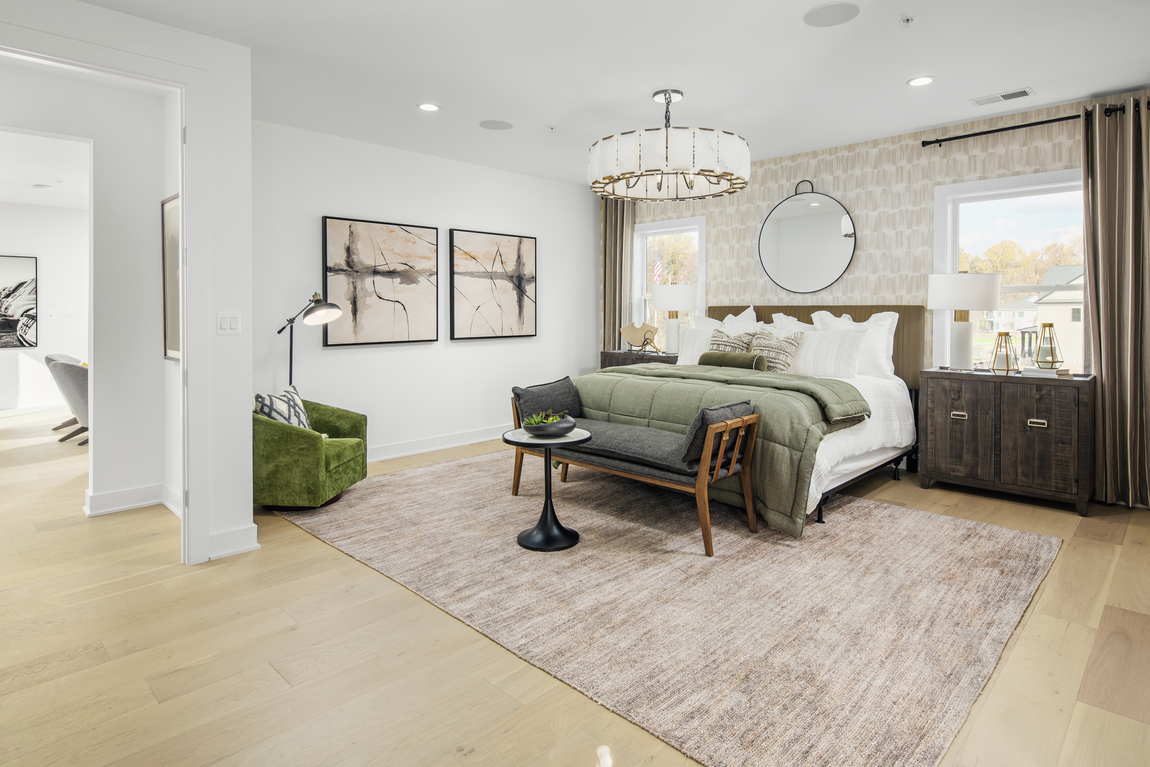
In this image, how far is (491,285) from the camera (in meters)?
5.87

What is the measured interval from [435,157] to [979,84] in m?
4.01

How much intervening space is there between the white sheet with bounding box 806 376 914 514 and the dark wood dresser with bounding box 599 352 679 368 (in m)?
1.85

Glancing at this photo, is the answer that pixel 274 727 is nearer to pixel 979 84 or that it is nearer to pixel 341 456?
pixel 341 456

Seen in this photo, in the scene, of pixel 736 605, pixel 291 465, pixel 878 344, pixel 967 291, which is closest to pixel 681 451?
pixel 736 605

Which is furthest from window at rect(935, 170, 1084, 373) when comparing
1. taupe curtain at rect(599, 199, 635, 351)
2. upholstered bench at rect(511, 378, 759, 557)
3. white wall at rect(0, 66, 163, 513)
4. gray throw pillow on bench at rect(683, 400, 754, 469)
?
white wall at rect(0, 66, 163, 513)

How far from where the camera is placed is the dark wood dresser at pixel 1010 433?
12.0 ft

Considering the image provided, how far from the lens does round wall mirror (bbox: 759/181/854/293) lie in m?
5.16

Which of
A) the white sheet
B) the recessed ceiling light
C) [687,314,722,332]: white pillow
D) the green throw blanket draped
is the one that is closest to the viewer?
the recessed ceiling light

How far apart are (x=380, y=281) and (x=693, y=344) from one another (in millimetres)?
2667

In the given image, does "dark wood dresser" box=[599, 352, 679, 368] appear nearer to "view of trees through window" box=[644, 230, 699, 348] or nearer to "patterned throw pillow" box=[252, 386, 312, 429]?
"view of trees through window" box=[644, 230, 699, 348]

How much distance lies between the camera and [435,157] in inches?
211

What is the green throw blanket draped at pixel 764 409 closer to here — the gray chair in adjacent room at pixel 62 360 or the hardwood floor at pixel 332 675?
the hardwood floor at pixel 332 675

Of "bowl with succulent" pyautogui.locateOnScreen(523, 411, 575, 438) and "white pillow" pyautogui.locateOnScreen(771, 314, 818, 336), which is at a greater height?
"white pillow" pyautogui.locateOnScreen(771, 314, 818, 336)

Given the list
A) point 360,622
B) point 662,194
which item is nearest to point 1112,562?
point 662,194
